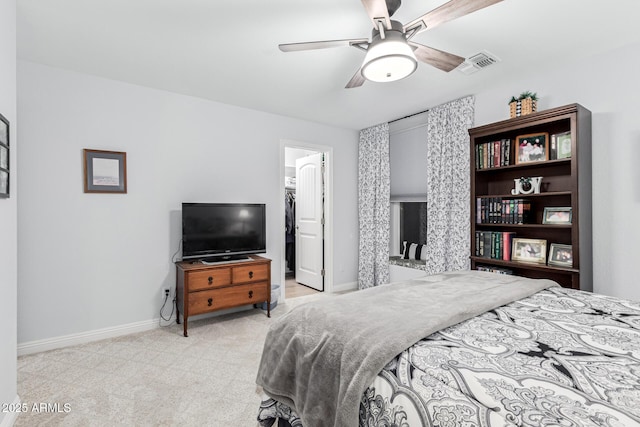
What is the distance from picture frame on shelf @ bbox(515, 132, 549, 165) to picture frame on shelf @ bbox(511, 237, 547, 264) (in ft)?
2.35

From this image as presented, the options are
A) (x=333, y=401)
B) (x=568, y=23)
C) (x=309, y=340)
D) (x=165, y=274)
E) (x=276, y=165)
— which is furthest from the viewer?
(x=276, y=165)

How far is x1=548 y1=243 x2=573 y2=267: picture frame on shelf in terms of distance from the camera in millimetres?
2574

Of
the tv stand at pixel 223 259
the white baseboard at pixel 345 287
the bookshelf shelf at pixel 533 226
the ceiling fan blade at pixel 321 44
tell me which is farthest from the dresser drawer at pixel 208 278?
the bookshelf shelf at pixel 533 226

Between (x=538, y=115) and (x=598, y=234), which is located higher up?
A: (x=538, y=115)

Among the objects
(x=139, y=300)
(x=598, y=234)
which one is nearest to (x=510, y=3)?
(x=598, y=234)

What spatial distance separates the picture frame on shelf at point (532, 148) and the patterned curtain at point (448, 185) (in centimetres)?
57

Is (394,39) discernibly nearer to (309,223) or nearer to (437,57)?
(437,57)

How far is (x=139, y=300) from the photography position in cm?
317

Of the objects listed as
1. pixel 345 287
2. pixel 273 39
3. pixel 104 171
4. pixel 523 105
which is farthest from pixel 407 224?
pixel 104 171

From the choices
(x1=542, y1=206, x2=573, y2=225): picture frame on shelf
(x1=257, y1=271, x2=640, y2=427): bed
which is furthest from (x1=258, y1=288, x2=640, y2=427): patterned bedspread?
(x1=542, y1=206, x2=573, y2=225): picture frame on shelf

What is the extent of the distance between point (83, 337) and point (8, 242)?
1530mm

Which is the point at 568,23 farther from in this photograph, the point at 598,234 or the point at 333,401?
the point at 333,401

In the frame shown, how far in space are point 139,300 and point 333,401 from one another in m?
2.77

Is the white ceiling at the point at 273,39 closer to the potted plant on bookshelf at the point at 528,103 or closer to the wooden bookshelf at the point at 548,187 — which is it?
the potted plant on bookshelf at the point at 528,103
